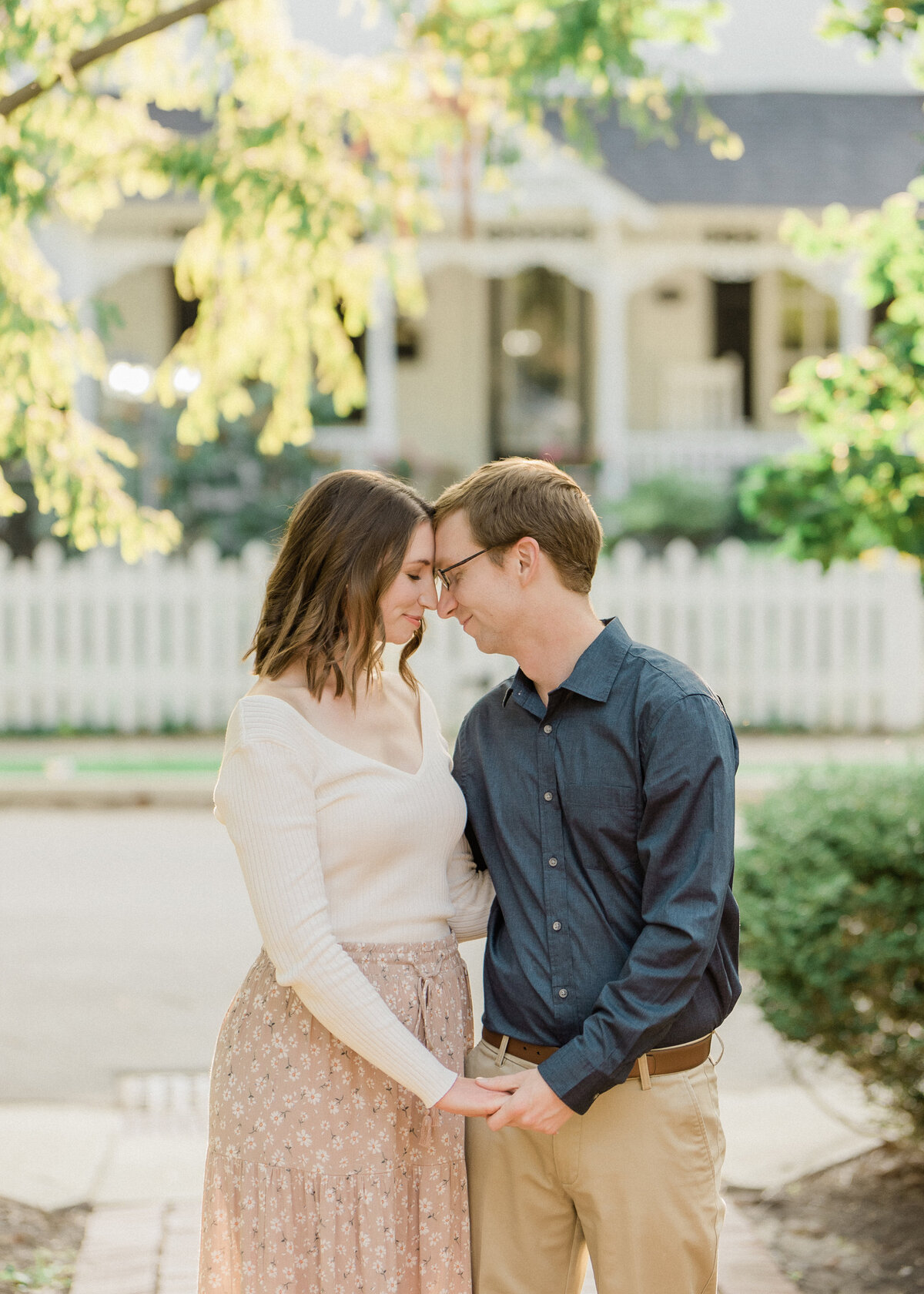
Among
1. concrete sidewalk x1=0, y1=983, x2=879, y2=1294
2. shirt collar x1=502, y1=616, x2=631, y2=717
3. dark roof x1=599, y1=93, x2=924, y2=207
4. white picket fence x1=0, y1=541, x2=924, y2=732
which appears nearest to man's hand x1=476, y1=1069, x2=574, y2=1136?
shirt collar x1=502, y1=616, x2=631, y2=717

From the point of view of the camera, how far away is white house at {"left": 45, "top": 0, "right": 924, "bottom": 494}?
55.5ft

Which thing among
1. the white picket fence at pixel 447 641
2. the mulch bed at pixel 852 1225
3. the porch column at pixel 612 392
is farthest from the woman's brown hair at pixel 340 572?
the porch column at pixel 612 392

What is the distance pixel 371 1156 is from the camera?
2.28 meters

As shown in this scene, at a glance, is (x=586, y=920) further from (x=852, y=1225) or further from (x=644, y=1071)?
(x=852, y=1225)

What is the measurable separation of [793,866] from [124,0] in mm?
3349

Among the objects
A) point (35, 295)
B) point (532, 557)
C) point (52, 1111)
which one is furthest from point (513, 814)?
point (52, 1111)

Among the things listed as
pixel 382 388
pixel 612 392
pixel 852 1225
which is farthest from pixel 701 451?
pixel 852 1225

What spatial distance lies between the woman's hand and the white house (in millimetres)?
14583

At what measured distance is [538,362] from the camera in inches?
755

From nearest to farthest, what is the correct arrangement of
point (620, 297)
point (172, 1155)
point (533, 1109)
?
point (533, 1109), point (172, 1155), point (620, 297)

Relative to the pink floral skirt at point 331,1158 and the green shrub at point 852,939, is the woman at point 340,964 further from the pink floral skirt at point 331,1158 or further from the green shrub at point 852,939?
the green shrub at point 852,939

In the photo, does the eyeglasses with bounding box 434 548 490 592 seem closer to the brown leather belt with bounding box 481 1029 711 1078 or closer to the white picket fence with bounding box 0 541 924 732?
the brown leather belt with bounding box 481 1029 711 1078

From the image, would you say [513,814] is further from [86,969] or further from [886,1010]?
[86,969]

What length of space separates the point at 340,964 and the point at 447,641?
33.5ft
